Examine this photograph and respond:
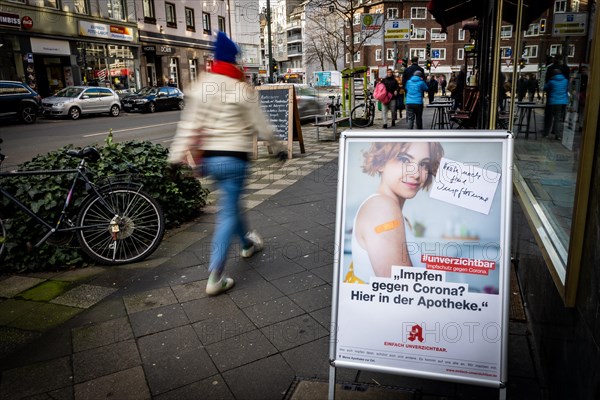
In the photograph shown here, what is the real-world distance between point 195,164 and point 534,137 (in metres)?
2.58

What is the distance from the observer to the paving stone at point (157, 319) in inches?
126

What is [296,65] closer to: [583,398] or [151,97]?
[151,97]

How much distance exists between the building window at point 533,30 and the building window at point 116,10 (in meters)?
32.9

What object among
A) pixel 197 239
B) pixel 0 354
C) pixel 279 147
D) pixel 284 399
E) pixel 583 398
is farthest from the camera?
pixel 197 239

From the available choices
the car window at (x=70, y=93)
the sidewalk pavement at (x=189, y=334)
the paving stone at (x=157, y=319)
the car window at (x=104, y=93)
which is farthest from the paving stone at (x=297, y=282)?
the car window at (x=104, y=93)

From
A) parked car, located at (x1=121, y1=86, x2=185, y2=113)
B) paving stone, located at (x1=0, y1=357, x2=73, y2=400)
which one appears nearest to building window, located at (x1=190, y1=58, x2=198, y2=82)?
parked car, located at (x1=121, y1=86, x2=185, y2=113)

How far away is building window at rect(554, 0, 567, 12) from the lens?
283cm

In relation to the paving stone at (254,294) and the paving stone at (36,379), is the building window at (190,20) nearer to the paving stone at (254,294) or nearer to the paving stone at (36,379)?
the paving stone at (254,294)

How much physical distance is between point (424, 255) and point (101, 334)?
7.27 ft

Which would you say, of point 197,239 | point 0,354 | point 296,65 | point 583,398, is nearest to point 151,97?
point 197,239

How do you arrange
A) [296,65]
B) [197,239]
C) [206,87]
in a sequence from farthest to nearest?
[296,65], [197,239], [206,87]

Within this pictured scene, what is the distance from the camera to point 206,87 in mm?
3473

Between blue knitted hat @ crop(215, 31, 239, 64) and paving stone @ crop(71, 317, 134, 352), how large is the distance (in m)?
2.02

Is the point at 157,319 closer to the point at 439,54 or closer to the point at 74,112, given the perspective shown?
the point at 74,112
